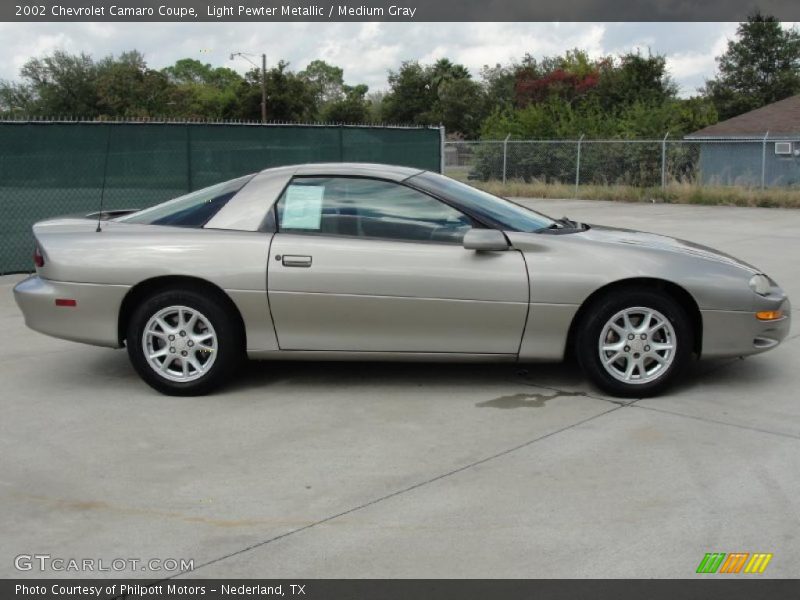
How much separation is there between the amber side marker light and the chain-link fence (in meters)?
19.2

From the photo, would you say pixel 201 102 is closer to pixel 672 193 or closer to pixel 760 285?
pixel 672 193

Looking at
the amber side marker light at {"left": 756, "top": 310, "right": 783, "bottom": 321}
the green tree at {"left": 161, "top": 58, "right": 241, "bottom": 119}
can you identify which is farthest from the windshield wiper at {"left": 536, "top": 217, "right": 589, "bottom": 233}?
the green tree at {"left": 161, "top": 58, "right": 241, "bottom": 119}

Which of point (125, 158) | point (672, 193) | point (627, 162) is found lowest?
point (672, 193)

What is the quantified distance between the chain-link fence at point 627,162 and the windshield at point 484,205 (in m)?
19.1

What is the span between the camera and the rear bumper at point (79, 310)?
5785 millimetres

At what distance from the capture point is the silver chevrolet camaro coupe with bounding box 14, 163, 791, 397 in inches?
222

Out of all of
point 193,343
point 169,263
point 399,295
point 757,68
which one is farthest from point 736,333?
point 757,68

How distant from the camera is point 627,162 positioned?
2644 cm

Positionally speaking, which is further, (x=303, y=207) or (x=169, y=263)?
(x=303, y=207)

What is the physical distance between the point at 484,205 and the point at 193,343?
6.67 feet

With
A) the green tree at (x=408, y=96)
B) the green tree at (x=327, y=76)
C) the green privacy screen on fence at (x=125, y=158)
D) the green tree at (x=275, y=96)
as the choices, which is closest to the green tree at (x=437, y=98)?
the green tree at (x=408, y=96)

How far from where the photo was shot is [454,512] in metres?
4.02

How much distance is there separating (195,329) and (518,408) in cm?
202
